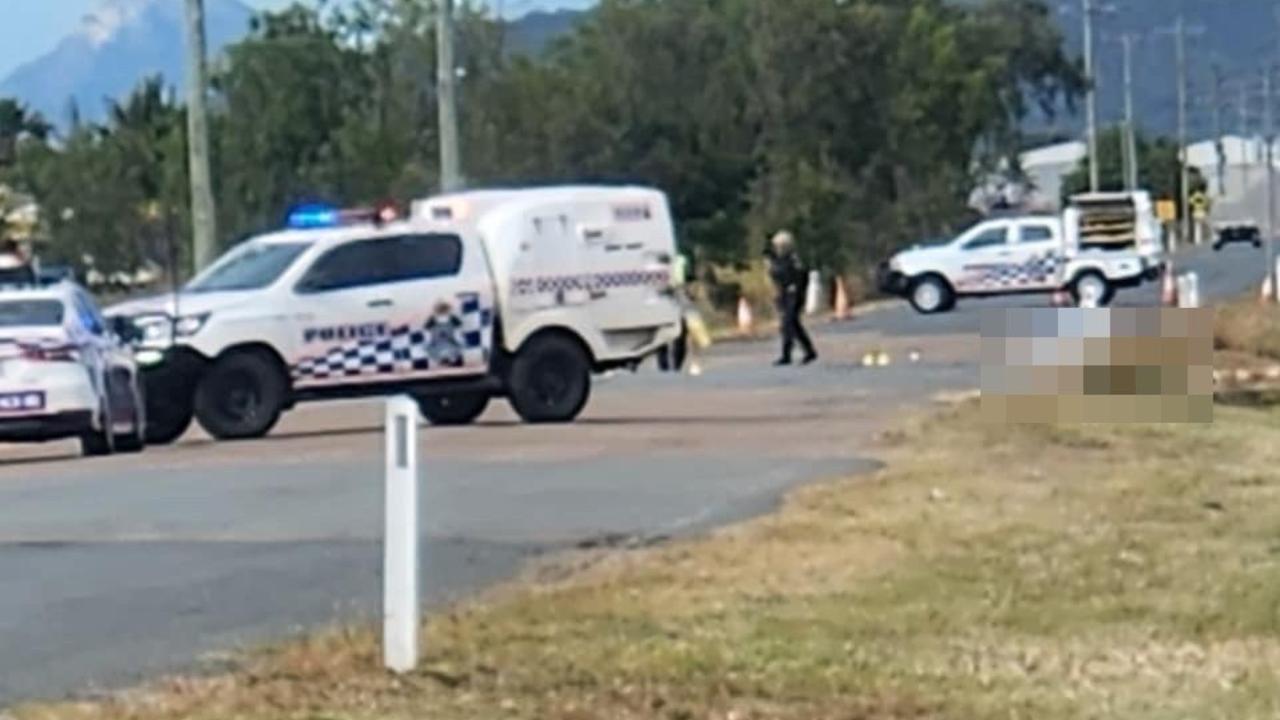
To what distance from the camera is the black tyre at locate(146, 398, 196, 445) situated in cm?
2920

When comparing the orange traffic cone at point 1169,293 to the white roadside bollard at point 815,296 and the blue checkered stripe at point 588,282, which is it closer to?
the blue checkered stripe at point 588,282

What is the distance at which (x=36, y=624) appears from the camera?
14211 mm

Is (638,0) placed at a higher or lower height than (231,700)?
higher

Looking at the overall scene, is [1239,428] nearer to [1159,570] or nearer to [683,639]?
[1159,570]

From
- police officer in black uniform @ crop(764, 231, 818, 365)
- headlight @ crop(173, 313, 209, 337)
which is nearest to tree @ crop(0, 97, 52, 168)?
police officer in black uniform @ crop(764, 231, 818, 365)

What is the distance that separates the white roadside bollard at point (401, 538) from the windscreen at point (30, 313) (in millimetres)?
16320

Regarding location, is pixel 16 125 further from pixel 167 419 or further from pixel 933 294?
pixel 167 419

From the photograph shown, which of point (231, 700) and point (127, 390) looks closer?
point (231, 700)

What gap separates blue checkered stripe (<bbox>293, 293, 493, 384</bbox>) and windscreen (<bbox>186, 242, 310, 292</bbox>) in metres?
0.83

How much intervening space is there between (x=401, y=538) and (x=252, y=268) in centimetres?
1805

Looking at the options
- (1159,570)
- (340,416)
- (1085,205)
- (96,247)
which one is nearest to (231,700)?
(1159,570)

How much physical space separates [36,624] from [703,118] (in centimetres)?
6846

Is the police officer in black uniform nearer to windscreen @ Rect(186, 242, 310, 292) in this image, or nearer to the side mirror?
windscreen @ Rect(186, 242, 310, 292)

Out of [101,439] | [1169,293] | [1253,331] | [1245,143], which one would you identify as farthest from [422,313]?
[1245,143]
